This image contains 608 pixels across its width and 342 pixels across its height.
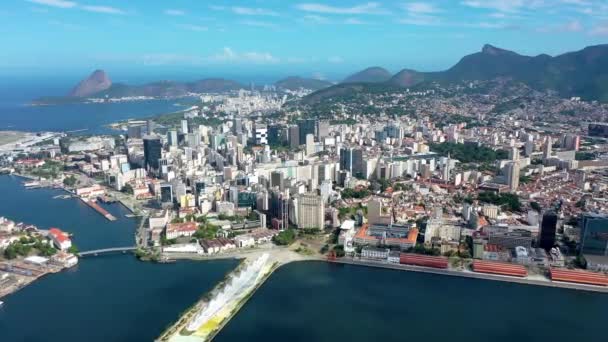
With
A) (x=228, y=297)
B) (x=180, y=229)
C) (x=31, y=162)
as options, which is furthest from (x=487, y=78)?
(x=228, y=297)

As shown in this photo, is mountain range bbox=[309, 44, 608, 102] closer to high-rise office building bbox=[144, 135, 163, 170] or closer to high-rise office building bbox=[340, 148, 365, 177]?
high-rise office building bbox=[340, 148, 365, 177]

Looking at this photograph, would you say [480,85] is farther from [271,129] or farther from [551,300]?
[551,300]

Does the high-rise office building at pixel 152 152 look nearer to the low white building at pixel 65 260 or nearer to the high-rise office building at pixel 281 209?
the high-rise office building at pixel 281 209

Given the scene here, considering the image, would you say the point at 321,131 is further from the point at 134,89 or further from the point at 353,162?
the point at 134,89

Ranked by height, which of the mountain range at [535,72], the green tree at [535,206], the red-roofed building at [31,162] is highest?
the mountain range at [535,72]

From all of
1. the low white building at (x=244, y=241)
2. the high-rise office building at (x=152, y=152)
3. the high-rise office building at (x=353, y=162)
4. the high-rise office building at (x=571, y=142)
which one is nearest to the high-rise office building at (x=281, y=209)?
the low white building at (x=244, y=241)

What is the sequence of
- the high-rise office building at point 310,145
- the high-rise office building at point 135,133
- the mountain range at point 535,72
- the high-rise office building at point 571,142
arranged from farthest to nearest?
the mountain range at point 535,72 → the high-rise office building at point 135,133 → the high-rise office building at point 310,145 → the high-rise office building at point 571,142

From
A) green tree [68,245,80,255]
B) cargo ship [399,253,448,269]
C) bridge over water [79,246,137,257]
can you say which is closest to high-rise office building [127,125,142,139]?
green tree [68,245,80,255]

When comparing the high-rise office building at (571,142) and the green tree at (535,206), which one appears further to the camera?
the high-rise office building at (571,142)
